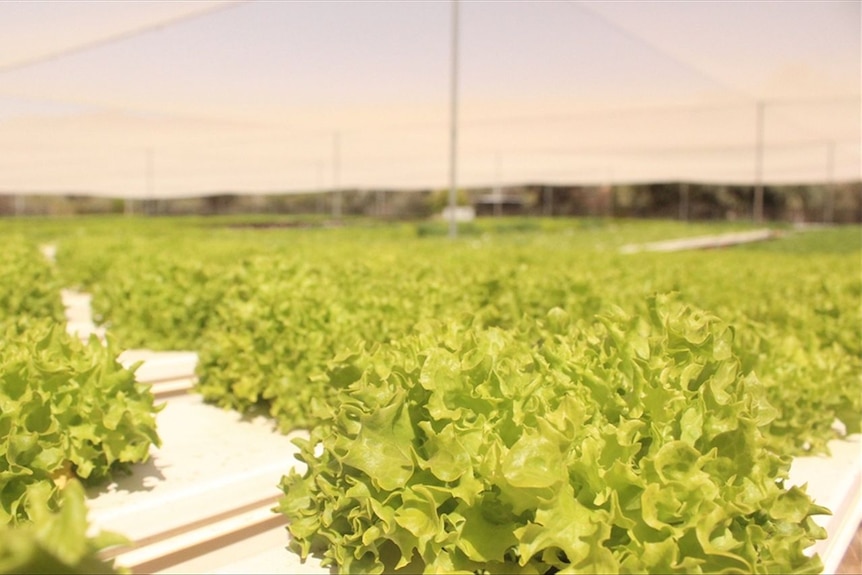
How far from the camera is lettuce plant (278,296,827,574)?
7.37ft

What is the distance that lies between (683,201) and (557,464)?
47.8m

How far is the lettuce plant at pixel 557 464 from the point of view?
2246 millimetres

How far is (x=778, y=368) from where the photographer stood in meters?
4.74

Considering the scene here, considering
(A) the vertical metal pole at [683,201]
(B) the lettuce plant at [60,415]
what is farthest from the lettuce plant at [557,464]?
(A) the vertical metal pole at [683,201]

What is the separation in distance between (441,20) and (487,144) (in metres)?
14.2

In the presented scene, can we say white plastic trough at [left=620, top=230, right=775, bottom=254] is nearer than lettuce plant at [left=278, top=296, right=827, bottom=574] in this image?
No

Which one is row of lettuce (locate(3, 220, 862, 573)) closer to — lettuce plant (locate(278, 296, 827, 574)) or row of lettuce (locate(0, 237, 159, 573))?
lettuce plant (locate(278, 296, 827, 574))

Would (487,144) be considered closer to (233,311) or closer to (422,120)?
(422,120)

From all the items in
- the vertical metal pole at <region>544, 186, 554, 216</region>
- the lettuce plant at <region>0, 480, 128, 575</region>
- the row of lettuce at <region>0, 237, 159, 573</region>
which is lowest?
the row of lettuce at <region>0, 237, 159, 573</region>

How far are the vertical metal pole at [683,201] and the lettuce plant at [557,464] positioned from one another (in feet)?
153

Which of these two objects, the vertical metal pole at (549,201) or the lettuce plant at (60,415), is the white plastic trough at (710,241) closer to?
the lettuce plant at (60,415)

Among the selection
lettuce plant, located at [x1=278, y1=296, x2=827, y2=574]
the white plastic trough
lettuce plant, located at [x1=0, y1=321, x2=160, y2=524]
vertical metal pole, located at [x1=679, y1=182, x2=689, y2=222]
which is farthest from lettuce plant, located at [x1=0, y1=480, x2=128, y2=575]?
vertical metal pole, located at [x1=679, y1=182, x2=689, y2=222]

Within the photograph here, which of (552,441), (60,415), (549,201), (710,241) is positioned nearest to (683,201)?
(549,201)

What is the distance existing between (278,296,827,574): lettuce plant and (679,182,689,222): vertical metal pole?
46.5 meters
